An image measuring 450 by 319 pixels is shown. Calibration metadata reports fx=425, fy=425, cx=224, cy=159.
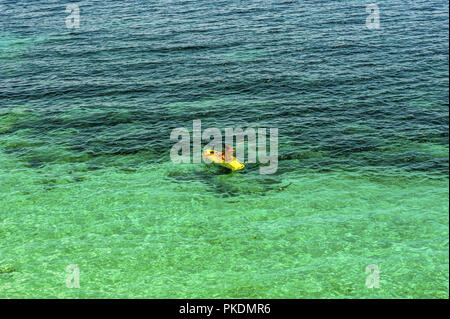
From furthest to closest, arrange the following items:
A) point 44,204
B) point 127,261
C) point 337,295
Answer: point 44,204 < point 127,261 < point 337,295

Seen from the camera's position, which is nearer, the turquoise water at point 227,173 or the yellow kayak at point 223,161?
the turquoise water at point 227,173

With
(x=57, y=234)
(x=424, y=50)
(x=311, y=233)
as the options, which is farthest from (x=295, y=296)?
(x=424, y=50)

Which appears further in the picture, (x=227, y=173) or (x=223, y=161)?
(x=223, y=161)

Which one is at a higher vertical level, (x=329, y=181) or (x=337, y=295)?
(x=329, y=181)

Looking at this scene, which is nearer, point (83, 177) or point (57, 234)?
point (57, 234)

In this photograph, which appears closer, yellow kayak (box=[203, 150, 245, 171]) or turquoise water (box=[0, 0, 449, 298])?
turquoise water (box=[0, 0, 449, 298])

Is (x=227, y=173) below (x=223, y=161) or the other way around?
below

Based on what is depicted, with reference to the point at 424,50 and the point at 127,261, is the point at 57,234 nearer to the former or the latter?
the point at 127,261

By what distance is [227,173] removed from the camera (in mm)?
30266

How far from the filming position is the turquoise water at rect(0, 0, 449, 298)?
21812mm

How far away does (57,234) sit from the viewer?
24.6 metres

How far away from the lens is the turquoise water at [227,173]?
21.8 metres

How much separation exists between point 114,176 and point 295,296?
16077 mm
